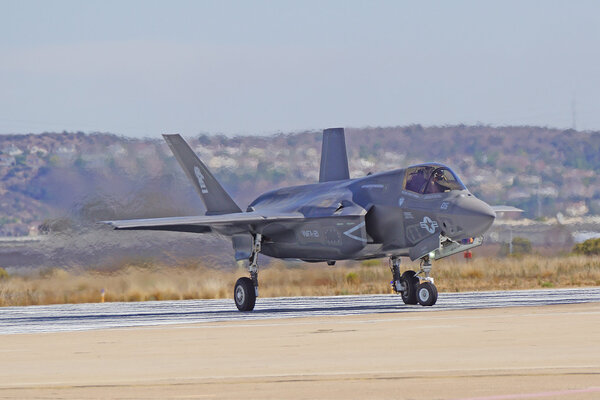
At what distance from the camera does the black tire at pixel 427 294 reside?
24578mm

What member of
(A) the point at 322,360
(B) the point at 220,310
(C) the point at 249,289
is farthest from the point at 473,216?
(A) the point at 322,360

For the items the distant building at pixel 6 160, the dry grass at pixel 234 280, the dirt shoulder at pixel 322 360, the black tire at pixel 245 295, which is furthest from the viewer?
the distant building at pixel 6 160

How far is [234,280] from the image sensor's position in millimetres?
34781

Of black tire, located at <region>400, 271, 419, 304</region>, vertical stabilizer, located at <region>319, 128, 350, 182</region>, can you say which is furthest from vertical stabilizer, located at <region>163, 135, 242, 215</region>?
black tire, located at <region>400, 271, 419, 304</region>

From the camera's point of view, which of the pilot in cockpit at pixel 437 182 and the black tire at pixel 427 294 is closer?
the pilot in cockpit at pixel 437 182

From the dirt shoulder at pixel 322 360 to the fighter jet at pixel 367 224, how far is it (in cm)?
435

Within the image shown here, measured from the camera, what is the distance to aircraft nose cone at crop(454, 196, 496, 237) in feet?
77.4

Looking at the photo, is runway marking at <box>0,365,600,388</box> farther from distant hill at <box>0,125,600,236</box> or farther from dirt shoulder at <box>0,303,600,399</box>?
distant hill at <box>0,125,600,236</box>

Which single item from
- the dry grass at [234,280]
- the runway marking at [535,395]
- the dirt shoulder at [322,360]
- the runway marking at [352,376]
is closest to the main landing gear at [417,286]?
the dirt shoulder at [322,360]

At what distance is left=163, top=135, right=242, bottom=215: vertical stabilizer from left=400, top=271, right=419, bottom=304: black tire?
6.52 metres

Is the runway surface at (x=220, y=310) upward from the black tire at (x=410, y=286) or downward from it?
downward

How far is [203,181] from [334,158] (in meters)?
3.61

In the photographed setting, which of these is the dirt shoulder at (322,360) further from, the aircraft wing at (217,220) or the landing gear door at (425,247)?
the aircraft wing at (217,220)

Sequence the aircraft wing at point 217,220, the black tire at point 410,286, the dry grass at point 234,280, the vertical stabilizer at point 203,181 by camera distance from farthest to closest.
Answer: the dry grass at point 234,280, the vertical stabilizer at point 203,181, the aircraft wing at point 217,220, the black tire at point 410,286
